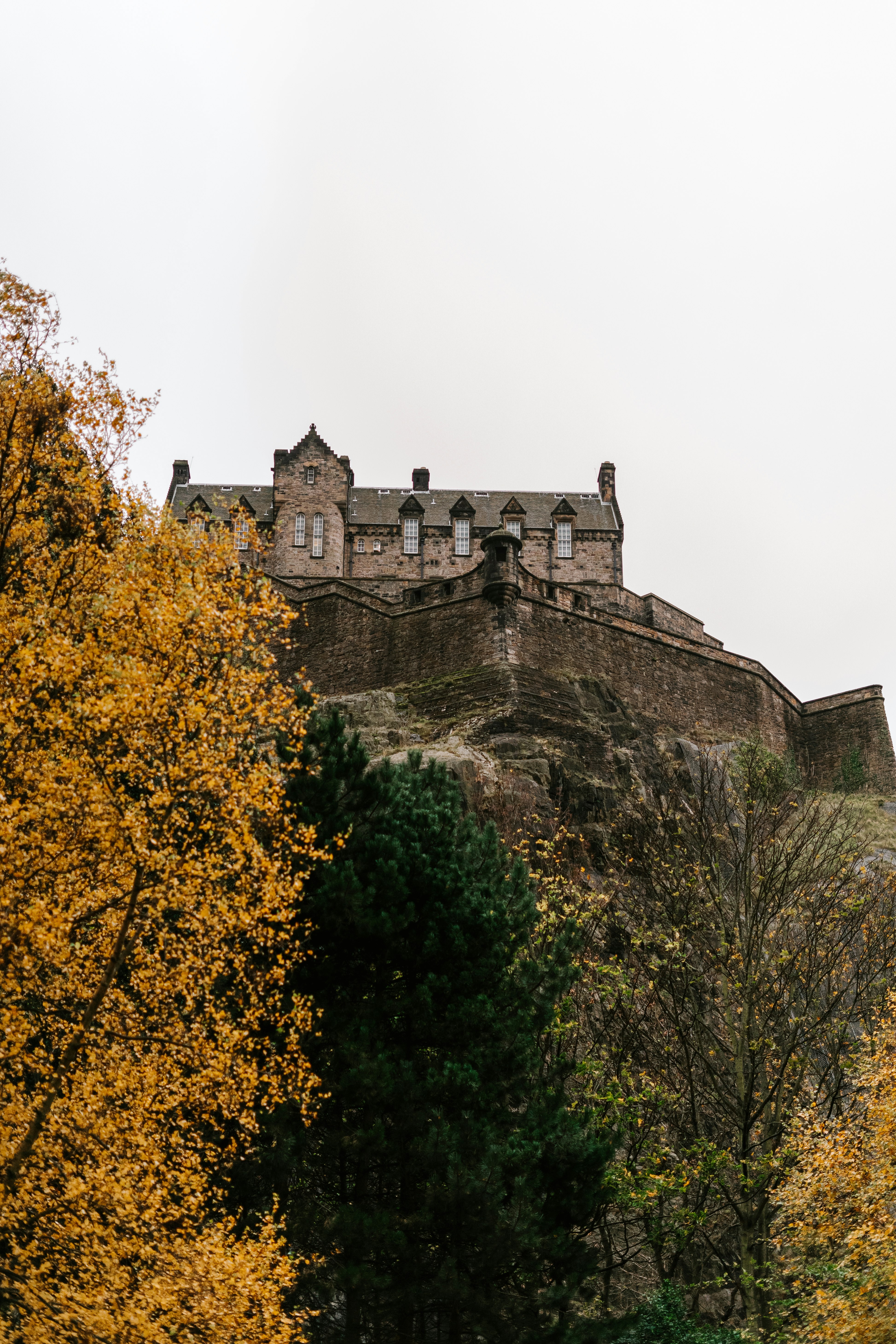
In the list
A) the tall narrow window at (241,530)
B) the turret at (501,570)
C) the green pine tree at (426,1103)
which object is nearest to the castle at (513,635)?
the turret at (501,570)

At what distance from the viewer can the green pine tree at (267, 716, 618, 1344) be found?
1183 cm

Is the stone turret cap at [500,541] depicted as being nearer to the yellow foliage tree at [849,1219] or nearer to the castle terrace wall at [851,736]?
the castle terrace wall at [851,736]

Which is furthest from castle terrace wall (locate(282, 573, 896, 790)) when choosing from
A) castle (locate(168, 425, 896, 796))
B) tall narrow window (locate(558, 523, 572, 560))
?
tall narrow window (locate(558, 523, 572, 560))

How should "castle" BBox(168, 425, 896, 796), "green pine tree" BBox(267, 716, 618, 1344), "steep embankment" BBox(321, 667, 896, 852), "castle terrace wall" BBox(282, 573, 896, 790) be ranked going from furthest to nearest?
"castle terrace wall" BBox(282, 573, 896, 790)
"castle" BBox(168, 425, 896, 796)
"steep embankment" BBox(321, 667, 896, 852)
"green pine tree" BBox(267, 716, 618, 1344)

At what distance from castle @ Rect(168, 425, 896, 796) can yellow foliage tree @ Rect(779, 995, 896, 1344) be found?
36.3 ft

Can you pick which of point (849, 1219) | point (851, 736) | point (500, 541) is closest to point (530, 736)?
point (500, 541)

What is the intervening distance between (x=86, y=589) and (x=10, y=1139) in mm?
5841

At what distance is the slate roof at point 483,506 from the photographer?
2024 inches

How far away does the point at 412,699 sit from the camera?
1200 inches

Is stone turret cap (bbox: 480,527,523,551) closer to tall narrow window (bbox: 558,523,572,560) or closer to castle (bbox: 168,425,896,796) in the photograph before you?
castle (bbox: 168,425,896,796)

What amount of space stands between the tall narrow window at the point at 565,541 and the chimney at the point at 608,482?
346 centimetres

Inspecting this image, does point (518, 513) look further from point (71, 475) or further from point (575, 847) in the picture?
point (71, 475)

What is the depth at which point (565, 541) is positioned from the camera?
51.1m

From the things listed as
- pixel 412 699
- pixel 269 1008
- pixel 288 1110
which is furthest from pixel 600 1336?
pixel 412 699
